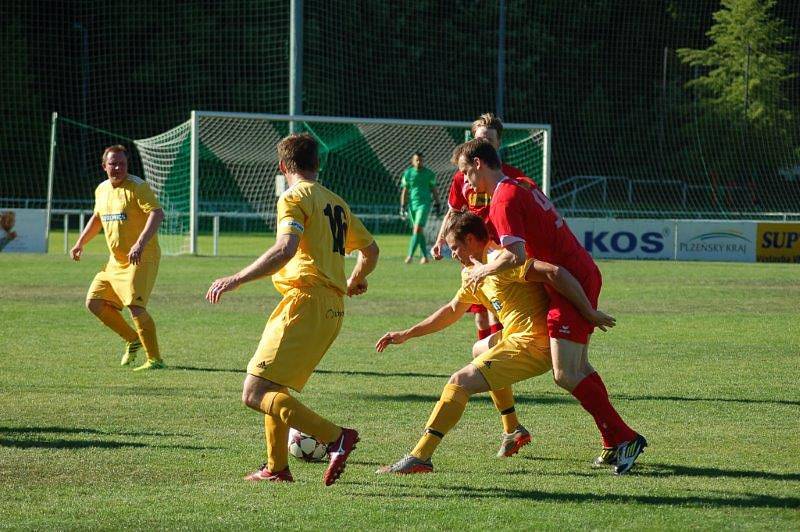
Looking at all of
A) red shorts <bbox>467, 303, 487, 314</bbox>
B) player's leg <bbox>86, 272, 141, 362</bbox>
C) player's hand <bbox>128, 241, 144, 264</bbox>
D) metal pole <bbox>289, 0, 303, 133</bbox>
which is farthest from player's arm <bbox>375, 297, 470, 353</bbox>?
metal pole <bbox>289, 0, 303, 133</bbox>

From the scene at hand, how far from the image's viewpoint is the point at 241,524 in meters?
4.98

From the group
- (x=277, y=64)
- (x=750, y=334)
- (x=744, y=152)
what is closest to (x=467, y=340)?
(x=750, y=334)

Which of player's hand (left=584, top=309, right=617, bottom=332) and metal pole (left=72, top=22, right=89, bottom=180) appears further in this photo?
metal pole (left=72, top=22, right=89, bottom=180)

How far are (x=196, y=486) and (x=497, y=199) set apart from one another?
2122 millimetres

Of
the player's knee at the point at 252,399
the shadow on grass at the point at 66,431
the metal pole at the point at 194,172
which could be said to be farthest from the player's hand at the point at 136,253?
the metal pole at the point at 194,172

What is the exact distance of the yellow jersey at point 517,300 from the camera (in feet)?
20.3

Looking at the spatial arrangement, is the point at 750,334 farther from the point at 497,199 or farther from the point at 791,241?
the point at 791,241

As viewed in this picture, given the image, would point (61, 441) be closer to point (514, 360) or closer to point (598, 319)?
point (514, 360)

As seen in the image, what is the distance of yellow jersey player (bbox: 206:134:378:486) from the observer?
5605 mm

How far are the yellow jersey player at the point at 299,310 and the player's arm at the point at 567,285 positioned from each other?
102 centimetres

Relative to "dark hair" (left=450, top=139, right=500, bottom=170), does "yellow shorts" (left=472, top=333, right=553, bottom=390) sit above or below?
below

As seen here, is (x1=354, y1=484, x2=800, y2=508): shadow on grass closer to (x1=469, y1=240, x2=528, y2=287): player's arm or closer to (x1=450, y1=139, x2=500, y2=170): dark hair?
(x1=469, y1=240, x2=528, y2=287): player's arm

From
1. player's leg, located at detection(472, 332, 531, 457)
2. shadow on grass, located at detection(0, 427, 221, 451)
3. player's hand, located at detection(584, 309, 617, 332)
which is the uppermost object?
player's hand, located at detection(584, 309, 617, 332)

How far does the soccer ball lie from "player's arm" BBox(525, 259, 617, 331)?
5.19 feet
